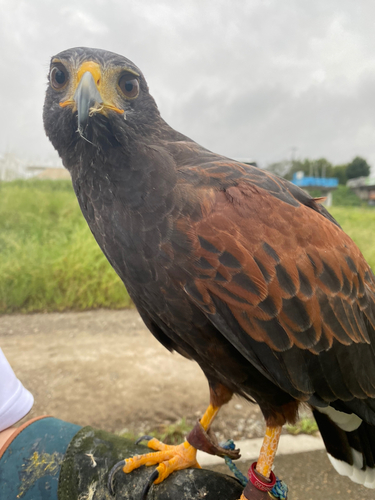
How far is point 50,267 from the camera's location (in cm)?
702

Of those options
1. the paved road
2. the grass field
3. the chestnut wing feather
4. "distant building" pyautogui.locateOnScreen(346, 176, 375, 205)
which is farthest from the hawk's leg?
"distant building" pyautogui.locateOnScreen(346, 176, 375, 205)

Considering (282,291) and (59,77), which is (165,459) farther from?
(59,77)

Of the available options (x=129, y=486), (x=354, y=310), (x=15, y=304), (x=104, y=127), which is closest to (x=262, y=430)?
(x=129, y=486)

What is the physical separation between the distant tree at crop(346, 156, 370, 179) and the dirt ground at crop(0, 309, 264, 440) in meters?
57.7

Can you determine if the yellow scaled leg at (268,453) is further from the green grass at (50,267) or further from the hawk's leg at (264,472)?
the green grass at (50,267)

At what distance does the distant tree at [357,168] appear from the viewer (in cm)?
5444

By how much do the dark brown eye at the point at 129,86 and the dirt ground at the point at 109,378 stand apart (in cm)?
231

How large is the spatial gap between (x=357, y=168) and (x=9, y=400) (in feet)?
204

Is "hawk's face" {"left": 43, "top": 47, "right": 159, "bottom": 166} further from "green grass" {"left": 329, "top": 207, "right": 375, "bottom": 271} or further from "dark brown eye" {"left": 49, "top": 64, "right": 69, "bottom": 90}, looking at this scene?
"green grass" {"left": 329, "top": 207, "right": 375, "bottom": 271}

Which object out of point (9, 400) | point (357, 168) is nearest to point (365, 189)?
point (357, 168)

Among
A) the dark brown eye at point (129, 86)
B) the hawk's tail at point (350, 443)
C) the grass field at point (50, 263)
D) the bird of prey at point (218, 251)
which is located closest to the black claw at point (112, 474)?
the bird of prey at point (218, 251)

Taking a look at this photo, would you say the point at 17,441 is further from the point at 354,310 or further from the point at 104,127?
the point at 354,310

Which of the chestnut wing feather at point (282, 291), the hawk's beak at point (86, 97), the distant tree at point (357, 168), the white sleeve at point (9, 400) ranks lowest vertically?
the white sleeve at point (9, 400)

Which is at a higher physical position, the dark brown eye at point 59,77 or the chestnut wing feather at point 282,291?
the dark brown eye at point 59,77
